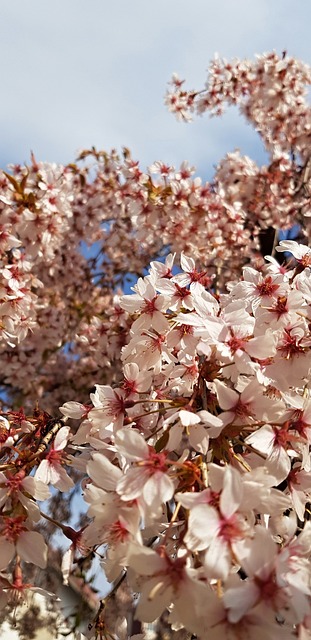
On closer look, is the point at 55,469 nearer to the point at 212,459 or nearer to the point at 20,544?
Result: the point at 20,544

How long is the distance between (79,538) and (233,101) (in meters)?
6.00

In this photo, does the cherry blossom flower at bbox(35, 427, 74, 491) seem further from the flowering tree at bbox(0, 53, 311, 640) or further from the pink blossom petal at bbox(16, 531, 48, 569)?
the pink blossom petal at bbox(16, 531, 48, 569)

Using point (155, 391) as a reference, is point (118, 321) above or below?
above

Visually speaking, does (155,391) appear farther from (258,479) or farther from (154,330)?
(258,479)

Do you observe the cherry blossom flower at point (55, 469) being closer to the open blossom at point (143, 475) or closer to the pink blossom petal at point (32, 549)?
the pink blossom petal at point (32, 549)

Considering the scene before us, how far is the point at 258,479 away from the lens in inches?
43.7

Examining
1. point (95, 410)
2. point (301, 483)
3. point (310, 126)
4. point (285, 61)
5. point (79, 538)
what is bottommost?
point (79, 538)

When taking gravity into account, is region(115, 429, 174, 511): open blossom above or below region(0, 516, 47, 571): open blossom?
above

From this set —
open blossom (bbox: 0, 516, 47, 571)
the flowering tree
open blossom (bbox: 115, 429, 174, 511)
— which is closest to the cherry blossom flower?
the flowering tree

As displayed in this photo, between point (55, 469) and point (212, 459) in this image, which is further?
point (55, 469)

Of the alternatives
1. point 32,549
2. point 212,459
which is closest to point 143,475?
point 212,459

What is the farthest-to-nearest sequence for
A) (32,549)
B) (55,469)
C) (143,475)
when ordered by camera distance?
(55,469), (32,549), (143,475)

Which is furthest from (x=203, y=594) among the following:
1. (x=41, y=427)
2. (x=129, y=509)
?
(x=41, y=427)

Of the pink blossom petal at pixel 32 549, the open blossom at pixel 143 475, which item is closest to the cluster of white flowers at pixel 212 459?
the open blossom at pixel 143 475
